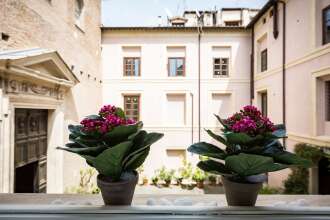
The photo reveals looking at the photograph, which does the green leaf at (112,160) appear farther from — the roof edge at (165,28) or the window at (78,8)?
the roof edge at (165,28)

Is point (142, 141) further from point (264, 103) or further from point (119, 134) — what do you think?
point (264, 103)

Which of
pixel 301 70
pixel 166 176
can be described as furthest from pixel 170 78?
pixel 301 70

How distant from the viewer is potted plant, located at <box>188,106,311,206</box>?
940mm

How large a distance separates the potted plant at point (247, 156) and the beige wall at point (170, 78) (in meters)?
10.2

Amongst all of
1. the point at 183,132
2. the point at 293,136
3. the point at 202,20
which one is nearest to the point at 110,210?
the point at 293,136

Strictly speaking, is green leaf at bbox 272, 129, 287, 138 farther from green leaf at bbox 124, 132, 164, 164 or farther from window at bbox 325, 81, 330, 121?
window at bbox 325, 81, 330, 121

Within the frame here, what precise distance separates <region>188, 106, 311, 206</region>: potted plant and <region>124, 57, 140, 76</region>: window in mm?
10683

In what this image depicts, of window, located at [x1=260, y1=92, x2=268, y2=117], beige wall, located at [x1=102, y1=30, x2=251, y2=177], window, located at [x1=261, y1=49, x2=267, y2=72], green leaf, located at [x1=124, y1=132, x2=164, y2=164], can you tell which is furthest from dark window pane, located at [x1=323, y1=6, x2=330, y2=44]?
green leaf, located at [x1=124, y1=132, x2=164, y2=164]

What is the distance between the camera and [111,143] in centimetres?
101

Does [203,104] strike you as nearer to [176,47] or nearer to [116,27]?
[176,47]

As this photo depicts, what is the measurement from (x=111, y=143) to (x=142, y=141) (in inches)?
4.7

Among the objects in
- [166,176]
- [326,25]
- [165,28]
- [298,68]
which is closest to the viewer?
[326,25]

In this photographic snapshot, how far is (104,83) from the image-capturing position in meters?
11.4

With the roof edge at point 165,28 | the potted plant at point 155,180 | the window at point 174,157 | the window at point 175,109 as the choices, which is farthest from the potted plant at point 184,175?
the roof edge at point 165,28
